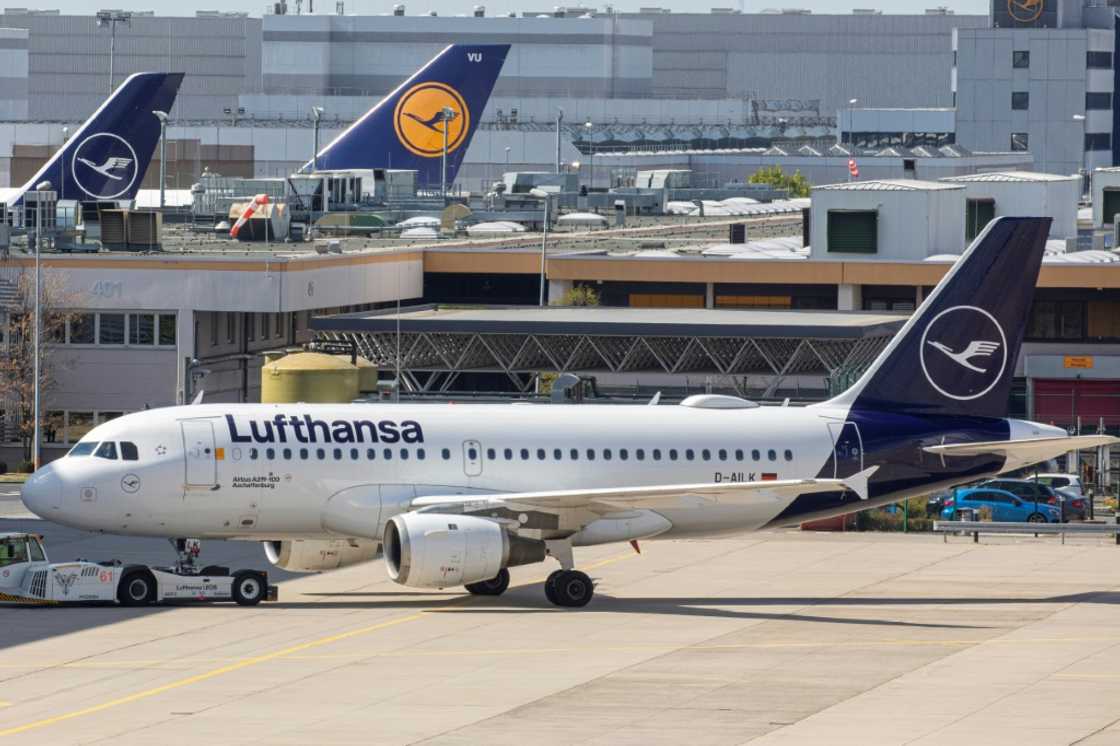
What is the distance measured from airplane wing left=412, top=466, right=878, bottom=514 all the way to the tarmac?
2.29 metres

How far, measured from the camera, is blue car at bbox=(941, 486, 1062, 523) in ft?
236

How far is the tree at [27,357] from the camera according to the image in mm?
82438

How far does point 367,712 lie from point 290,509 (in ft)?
42.4

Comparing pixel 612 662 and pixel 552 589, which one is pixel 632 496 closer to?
pixel 552 589

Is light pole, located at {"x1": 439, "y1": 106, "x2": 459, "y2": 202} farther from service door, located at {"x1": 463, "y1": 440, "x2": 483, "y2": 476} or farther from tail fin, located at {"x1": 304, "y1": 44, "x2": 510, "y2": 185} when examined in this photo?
service door, located at {"x1": 463, "y1": 440, "x2": 483, "y2": 476}

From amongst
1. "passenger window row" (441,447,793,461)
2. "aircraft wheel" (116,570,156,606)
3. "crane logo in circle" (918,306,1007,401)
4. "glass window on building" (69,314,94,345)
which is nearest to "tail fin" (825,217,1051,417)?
"crane logo in circle" (918,306,1007,401)

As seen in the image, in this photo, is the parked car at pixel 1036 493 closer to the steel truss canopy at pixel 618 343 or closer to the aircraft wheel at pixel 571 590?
the steel truss canopy at pixel 618 343

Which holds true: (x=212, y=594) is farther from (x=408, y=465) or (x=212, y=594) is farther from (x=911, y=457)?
(x=911, y=457)

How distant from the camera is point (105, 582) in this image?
45.8m

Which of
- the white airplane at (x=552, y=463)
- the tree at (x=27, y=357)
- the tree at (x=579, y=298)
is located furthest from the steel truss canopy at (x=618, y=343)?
the white airplane at (x=552, y=463)

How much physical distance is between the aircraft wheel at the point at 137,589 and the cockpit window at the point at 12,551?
8.14 ft

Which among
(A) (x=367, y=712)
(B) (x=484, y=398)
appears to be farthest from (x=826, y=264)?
(A) (x=367, y=712)

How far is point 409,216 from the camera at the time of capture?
126 m

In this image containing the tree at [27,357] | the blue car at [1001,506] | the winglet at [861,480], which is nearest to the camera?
the winglet at [861,480]
